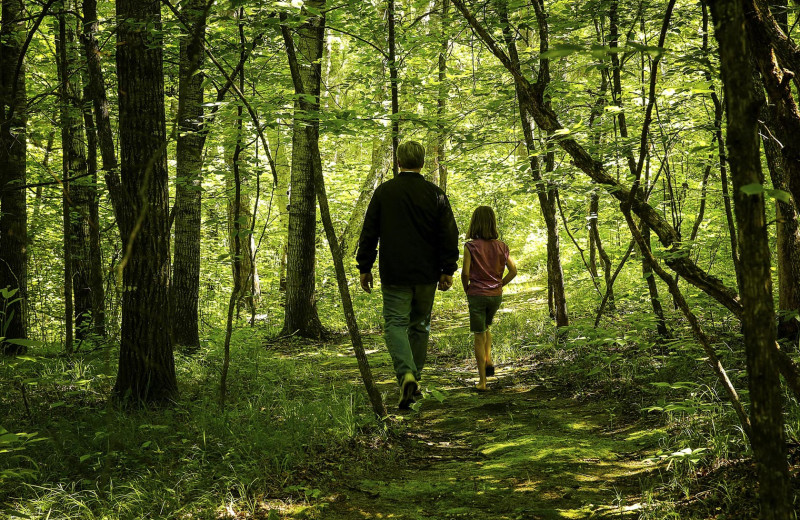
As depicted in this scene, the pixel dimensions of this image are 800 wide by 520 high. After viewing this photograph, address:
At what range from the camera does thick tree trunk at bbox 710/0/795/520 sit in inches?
61.4

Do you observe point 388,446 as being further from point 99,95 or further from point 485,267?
point 99,95

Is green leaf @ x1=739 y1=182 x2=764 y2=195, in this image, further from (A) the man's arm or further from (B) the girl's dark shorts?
(B) the girl's dark shorts

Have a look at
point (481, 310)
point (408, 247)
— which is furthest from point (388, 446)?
point (481, 310)

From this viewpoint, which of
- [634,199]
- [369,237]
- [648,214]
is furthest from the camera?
[369,237]

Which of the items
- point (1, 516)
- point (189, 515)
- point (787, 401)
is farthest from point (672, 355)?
point (1, 516)

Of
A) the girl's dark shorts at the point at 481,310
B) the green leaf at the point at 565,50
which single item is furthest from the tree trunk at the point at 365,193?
the green leaf at the point at 565,50

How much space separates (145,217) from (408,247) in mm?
2622

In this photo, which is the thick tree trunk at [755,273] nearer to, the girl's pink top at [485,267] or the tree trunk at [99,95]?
the girl's pink top at [485,267]

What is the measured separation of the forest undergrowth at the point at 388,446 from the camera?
328 centimetres

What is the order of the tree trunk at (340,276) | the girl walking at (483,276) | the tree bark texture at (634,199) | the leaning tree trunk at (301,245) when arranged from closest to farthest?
1. the tree bark texture at (634,199)
2. the tree trunk at (340,276)
3. the girl walking at (483,276)
4. the leaning tree trunk at (301,245)

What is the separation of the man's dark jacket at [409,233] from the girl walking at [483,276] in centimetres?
129

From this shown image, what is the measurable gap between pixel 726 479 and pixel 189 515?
3127 mm

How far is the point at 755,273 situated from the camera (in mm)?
1598

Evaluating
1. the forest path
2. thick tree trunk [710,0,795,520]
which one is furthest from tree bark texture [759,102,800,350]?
thick tree trunk [710,0,795,520]
